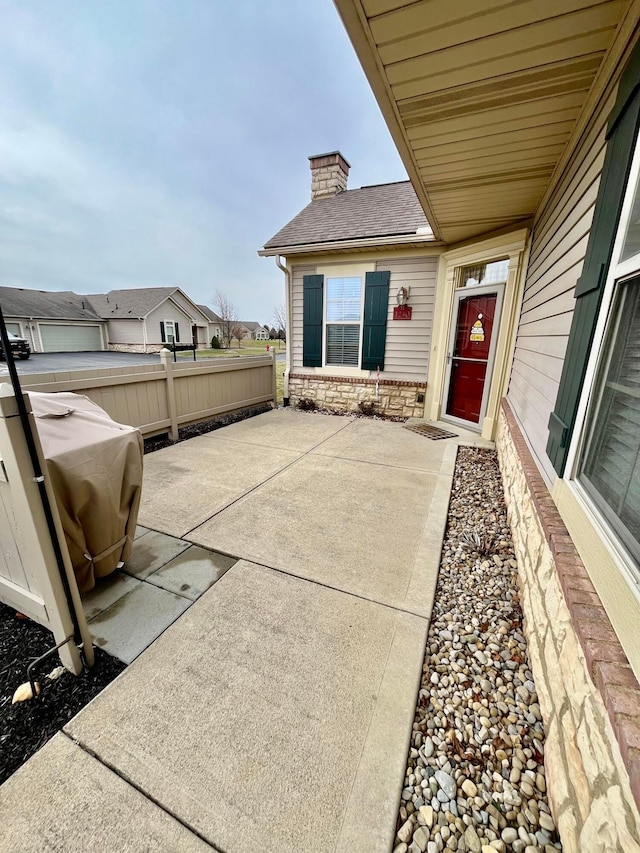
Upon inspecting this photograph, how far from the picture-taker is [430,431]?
→ 521 cm

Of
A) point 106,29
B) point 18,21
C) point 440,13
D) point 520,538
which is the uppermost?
point 106,29

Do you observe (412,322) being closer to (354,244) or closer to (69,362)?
(354,244)

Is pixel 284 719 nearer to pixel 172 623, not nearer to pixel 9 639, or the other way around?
pixel 172 623

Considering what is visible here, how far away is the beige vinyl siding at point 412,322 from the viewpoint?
555 cm

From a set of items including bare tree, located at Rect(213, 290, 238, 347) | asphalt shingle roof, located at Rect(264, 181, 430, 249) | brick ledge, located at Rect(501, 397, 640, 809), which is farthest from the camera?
bare tree, located at Rect(213, 290, 238, 347)

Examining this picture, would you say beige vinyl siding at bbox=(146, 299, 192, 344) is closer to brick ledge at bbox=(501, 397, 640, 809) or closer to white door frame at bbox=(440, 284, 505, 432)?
white door frame at bbox=(440, 284, 505, 432)

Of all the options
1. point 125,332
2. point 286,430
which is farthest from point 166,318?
point 286,430

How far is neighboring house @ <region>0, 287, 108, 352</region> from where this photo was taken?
63.0ft

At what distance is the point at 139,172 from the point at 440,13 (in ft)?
132

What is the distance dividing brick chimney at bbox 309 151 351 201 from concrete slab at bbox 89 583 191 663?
812cm

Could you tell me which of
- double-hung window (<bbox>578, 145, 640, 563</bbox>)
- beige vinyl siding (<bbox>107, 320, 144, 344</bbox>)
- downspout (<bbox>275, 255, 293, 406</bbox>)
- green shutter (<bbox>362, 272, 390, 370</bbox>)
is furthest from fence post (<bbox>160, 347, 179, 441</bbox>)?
beige vinyl siding (<bbox>107, 320, 144, 344</bbox>)

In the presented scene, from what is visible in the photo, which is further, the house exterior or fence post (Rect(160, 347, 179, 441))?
the house exterior

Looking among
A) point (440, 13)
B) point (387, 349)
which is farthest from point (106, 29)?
point (440, 13)

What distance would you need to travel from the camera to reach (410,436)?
502cm
